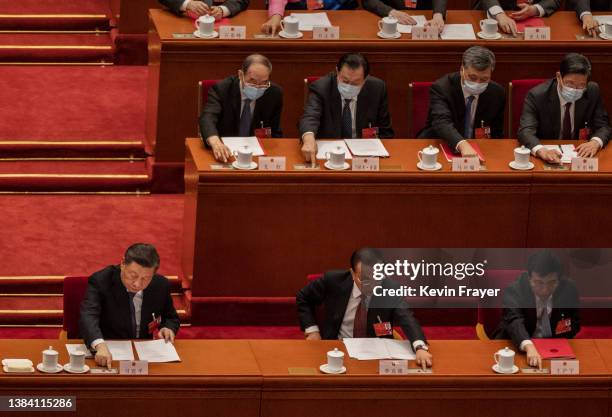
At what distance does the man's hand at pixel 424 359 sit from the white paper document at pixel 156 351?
870mm

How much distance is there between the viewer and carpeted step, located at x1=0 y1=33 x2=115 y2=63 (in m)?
9.25

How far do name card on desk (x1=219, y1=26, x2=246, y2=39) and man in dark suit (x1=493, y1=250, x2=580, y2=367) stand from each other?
207 cm

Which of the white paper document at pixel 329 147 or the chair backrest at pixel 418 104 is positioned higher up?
the chair backrest at pixel 418 104

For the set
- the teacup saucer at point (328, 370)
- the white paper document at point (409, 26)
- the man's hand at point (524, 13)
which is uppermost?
the man's hand at point (524, 13)

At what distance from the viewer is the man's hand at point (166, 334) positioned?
6469 mm

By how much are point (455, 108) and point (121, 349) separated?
223 cm

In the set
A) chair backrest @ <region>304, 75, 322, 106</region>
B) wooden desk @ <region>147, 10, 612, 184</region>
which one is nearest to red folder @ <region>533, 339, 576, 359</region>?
chair backrest @ <region>304, 75, 322, 106</region>

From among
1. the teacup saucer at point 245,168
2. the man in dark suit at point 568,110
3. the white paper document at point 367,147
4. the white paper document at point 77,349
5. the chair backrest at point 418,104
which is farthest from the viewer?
the chair backrest at point 418,104

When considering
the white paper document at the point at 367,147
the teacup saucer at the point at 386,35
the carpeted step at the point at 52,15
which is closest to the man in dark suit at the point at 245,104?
the white paper document at the point at 367,147

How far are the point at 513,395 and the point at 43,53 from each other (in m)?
3.88

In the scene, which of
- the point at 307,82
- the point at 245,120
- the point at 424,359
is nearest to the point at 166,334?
the point at 424,359

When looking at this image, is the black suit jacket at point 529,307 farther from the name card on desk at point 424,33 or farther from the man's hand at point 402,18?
the man's hand at point 402,18

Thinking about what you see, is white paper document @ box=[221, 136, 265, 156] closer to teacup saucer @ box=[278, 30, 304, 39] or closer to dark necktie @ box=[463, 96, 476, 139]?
teacup saucer @ box=[278, 30, 304, 39]

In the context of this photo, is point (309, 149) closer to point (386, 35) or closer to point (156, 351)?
point (386, 35)
